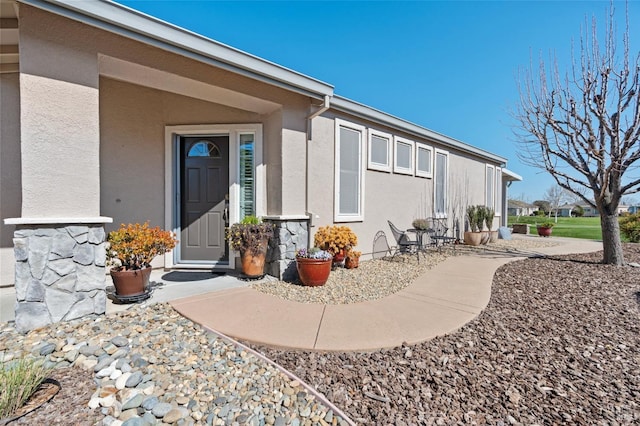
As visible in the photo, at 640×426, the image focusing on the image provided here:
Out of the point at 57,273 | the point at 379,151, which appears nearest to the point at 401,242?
the point at 379,151

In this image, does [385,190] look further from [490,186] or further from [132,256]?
[490,186]

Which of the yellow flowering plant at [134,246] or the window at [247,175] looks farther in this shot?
the window at [247,175]

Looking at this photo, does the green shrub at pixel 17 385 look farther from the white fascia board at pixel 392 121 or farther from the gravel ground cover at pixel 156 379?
the white fascia board at pixel 392 121

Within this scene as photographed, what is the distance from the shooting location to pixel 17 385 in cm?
167

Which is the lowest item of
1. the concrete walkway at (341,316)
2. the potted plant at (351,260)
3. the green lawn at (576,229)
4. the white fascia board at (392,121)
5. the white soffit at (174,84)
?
the green lawn at (576,229)

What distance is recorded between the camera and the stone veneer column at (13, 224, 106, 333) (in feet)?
8.44

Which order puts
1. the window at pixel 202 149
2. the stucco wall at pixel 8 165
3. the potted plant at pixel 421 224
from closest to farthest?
the stucco wall at pixel 8 165 → the window at pixel 202 149 → the potted plant at pixel 421 224

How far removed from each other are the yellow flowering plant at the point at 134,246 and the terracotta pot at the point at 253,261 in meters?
1.10

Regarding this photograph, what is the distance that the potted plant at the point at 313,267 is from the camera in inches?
159

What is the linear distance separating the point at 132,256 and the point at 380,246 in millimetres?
4713

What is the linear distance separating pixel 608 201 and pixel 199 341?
7.85m

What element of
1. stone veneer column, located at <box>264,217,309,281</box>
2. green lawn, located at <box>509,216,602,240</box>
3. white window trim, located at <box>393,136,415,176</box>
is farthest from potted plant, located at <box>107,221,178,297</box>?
green lawn, located at <box>509,216,602,240</box>

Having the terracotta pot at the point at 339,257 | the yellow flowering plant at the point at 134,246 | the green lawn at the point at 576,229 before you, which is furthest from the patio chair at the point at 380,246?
the green lawn at the point at 576,229

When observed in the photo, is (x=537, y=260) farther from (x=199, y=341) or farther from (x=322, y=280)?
(x=199, y=341)
